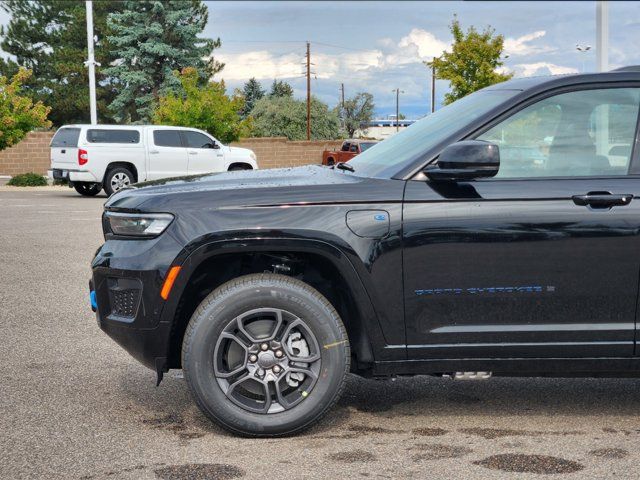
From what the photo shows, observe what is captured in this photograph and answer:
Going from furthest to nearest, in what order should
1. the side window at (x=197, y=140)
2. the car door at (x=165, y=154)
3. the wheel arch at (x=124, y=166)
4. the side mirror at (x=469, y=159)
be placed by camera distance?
the side window at (x=197, y=140)
the car door at (x=165, y=154)
the wheel arch at (x=124, y=166)
the side mirror at (x=469, y=159)

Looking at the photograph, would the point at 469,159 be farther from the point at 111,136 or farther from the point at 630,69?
the point at 111,136

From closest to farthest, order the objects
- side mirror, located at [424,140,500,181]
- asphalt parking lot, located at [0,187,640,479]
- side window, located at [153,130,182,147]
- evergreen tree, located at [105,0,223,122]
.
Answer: asphalt parking lot, located at [0,187,640,479]
side mirror, located at [424,140,500,181]
side window, located at [153,130,182,147]
evergreen tree, located at [105,0,223,122]

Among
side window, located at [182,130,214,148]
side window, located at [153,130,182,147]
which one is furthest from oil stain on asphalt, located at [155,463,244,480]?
side window, located at [182,130,214,148]

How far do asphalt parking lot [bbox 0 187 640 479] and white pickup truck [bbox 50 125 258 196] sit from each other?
17.3 m

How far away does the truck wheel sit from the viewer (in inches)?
177

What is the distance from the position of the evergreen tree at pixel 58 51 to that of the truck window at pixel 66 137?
31.0 m

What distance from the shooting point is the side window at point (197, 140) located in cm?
2522

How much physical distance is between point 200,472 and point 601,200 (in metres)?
2.27

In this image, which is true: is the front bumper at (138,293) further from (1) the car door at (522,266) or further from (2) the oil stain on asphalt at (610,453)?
(2) the oil stain on asphalt at (610,453)

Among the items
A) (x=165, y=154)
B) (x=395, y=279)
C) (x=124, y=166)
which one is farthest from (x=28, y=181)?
(x=395, y=279)

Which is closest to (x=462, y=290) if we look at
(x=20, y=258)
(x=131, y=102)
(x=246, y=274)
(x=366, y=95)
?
(x=246, y=274)

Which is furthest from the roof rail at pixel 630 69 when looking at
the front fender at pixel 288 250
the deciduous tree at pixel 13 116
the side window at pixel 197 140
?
the deciduous tree at pixel 13 116

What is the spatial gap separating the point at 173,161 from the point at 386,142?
64.6 feet

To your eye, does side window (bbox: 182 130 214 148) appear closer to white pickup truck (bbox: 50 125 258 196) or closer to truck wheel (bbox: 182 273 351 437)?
white pickup truck (bbox: 50 125 258 196)
